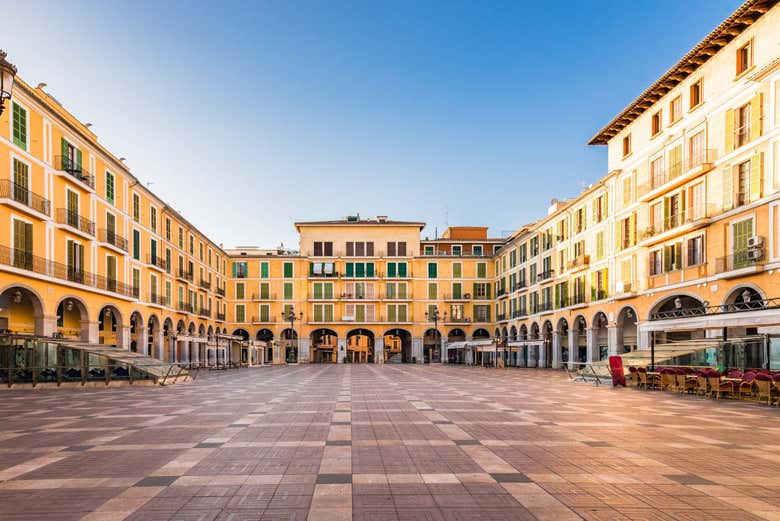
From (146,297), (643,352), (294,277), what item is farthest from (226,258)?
(643,352)

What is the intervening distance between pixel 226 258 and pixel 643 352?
5178 centimetres

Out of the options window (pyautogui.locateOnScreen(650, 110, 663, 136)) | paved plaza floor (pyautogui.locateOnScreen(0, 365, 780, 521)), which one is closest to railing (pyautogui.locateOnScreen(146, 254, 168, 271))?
paved plaza floor (pyautogui.locateOnScreen(0, 365, 780, 521))

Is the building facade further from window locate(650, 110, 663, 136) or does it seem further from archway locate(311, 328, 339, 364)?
archway locate(311, 328, 339, 364)

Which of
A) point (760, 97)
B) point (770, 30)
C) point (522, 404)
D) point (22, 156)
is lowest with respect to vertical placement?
point (522, 404)

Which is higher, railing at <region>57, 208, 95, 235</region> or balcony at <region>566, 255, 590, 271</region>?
railing at <region>57, 208, 95, 235</region>

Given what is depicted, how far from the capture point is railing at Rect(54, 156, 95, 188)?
92.9 ft

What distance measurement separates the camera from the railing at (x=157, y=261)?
4048cm

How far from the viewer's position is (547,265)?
50594 millimetres

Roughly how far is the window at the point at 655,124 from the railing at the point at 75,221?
32.8 metres

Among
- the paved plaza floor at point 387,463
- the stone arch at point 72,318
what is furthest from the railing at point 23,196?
the paved plaza floor at point 387,463

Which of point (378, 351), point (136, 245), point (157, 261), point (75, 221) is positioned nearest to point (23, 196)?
point (75, 221)

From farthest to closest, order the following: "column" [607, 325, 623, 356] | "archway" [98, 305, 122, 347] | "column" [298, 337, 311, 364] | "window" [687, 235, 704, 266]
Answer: "column" [298, 337, 311, 364]
"archway" [98, 305, 122, 347]
"column" [607, 325, 623, 356]
"window" [687, 235, 704, 266]

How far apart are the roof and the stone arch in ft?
111

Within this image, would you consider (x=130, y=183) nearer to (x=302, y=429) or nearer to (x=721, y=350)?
(x=302, y=429)
